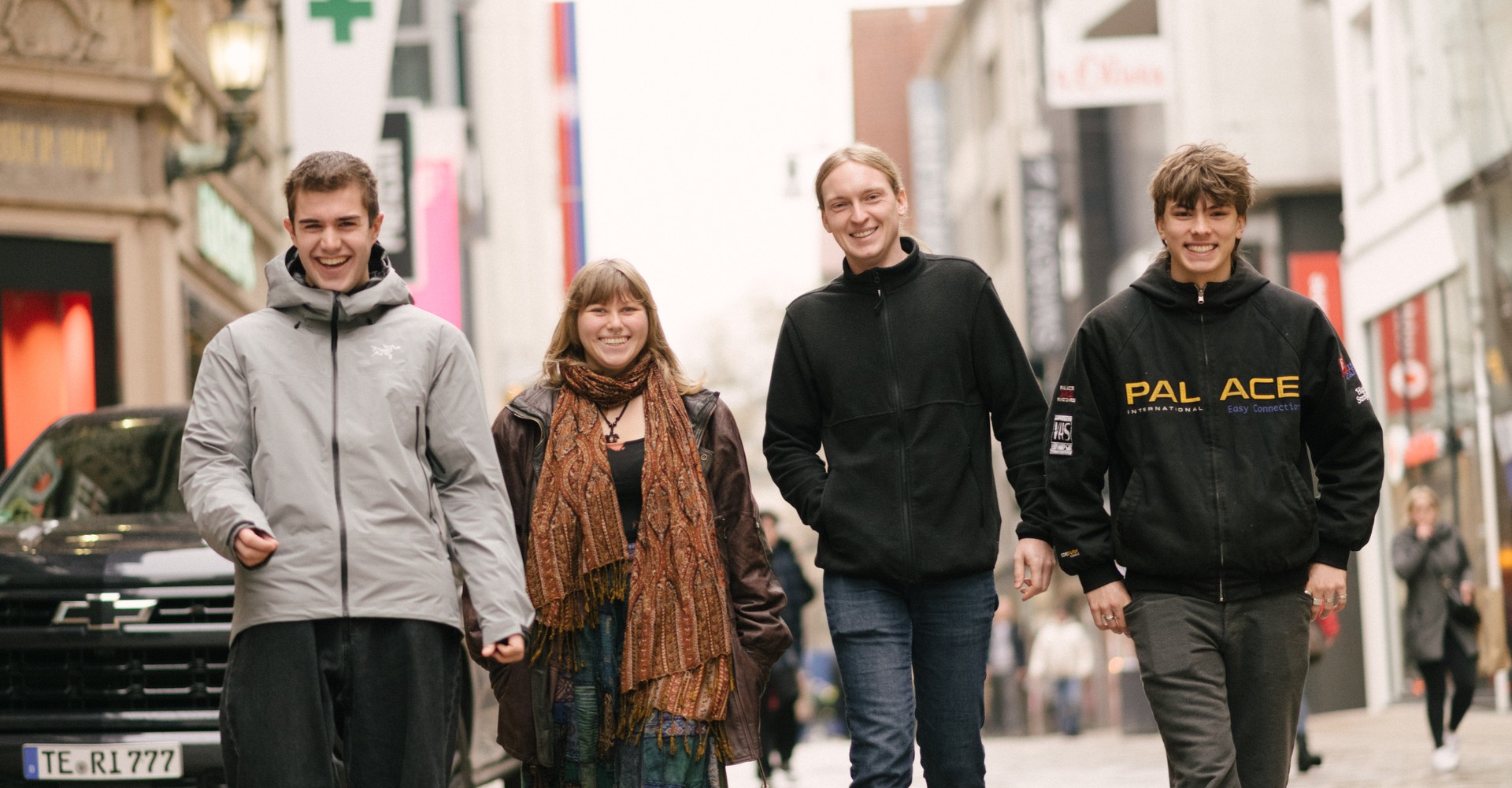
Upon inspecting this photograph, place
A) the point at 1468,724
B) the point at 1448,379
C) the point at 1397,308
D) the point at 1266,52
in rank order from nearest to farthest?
the point at 1468,724, the point at 1448,379, the point at 1397,308, the point at 1266,52

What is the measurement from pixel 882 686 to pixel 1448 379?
632 inches

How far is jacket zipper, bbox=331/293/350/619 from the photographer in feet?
16.0

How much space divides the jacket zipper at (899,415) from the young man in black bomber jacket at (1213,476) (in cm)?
45

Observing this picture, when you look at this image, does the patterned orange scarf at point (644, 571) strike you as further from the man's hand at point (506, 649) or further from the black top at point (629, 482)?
the man's hand at point (506, 649)

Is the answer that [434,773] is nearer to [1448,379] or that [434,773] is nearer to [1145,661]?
[1145,661]

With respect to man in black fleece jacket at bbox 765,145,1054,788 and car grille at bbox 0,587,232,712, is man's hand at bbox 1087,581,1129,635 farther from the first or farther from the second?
car grille at bbox 0,587,232,712

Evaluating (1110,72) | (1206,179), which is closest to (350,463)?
(1206,179)

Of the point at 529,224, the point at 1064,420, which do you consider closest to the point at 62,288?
the point at 1064,420

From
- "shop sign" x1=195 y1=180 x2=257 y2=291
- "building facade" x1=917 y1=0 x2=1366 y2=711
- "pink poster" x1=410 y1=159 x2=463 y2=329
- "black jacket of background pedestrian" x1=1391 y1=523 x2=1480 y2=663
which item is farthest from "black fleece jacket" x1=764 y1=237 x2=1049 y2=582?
"pink poster" x1=410 y1=159 x2=463 y2=329

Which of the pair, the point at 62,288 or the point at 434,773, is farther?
the point at 62,288

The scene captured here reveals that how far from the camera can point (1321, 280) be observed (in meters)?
24.7

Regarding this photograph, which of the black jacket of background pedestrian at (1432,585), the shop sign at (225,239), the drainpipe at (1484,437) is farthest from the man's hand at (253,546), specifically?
the shop sign at (225,239)

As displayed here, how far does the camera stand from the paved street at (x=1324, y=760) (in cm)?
1240

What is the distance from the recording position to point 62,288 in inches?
696
